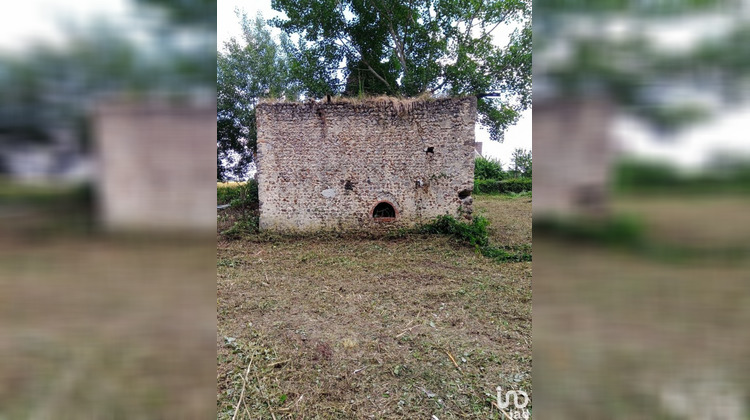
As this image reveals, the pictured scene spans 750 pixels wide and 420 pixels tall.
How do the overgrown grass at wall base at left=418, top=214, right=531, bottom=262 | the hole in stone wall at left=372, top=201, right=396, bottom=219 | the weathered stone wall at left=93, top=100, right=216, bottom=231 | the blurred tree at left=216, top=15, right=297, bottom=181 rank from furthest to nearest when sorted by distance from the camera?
the blurred tree at left=216, top=15, right=297, bottom=181
the hole in stone wall at left=372, top=201, right=396, bottom=219
the overgrown grass at wall base at left=418, top=214, right=531, bottom=262
the weathered stone wall at left=93, top=100, right=216, bottom=231

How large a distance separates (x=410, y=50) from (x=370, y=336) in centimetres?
1478

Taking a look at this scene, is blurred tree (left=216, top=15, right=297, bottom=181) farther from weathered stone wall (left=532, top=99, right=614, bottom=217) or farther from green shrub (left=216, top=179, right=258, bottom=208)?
weathered stone wall (left=532, top=99, right=614, bottom=217)

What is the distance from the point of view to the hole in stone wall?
8.91 m

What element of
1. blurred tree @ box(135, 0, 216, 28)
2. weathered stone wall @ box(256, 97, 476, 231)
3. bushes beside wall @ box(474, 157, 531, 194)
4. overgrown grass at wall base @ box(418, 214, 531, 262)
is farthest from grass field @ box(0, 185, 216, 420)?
bushes beside wall @ box(474, 157, 531, 194)

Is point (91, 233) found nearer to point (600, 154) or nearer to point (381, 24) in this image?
point (600, 154)

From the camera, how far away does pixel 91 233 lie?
2.54 feet

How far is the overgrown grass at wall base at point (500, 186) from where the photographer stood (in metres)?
21.0

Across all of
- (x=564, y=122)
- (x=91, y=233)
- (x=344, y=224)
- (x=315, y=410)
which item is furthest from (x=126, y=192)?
(x=344, y=224)

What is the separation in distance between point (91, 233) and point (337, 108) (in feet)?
28.0

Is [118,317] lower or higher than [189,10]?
lower

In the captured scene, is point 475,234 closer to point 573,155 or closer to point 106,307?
Answer: point 573,155

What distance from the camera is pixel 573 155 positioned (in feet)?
2.19

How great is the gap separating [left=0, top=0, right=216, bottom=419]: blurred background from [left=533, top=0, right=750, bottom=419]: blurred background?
100 centimetres

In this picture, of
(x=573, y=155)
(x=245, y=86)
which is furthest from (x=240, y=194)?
(x=573, y=155)
